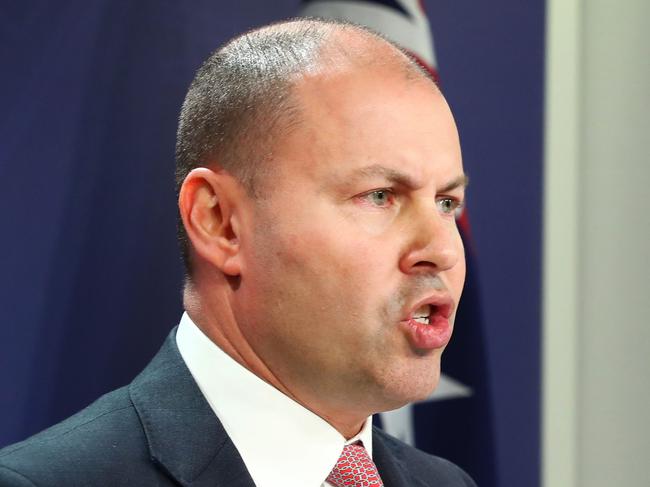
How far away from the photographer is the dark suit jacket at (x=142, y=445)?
4.60 ft

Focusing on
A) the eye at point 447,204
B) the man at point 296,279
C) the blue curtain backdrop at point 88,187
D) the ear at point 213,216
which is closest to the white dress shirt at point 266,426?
the man at point 296,279

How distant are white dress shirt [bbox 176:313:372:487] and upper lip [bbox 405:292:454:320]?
23 centimetres

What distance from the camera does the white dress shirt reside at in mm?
1523

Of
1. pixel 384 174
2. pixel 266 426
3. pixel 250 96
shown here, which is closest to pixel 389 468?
pixel 266 426

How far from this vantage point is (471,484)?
79.7 inches

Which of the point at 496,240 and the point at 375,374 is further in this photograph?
the point at 496,240

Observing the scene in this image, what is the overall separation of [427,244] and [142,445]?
1.61 feet

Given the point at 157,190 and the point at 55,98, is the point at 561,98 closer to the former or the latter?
the point at 157,190

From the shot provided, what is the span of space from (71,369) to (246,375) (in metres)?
0.80

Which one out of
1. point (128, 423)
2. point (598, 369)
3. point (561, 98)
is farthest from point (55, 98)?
point (598, 369)

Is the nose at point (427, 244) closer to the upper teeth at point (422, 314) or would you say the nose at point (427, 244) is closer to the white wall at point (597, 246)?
the upper teeth at point (422, 314)

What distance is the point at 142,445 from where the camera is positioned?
148cm

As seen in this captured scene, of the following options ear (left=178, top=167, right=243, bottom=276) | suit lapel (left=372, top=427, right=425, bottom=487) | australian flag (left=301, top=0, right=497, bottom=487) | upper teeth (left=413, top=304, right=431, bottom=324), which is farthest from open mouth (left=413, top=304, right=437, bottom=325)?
australian flag (left=301, top=0, right=497, bottom=487)

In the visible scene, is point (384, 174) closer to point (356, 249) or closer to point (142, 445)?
point (356, 249)
